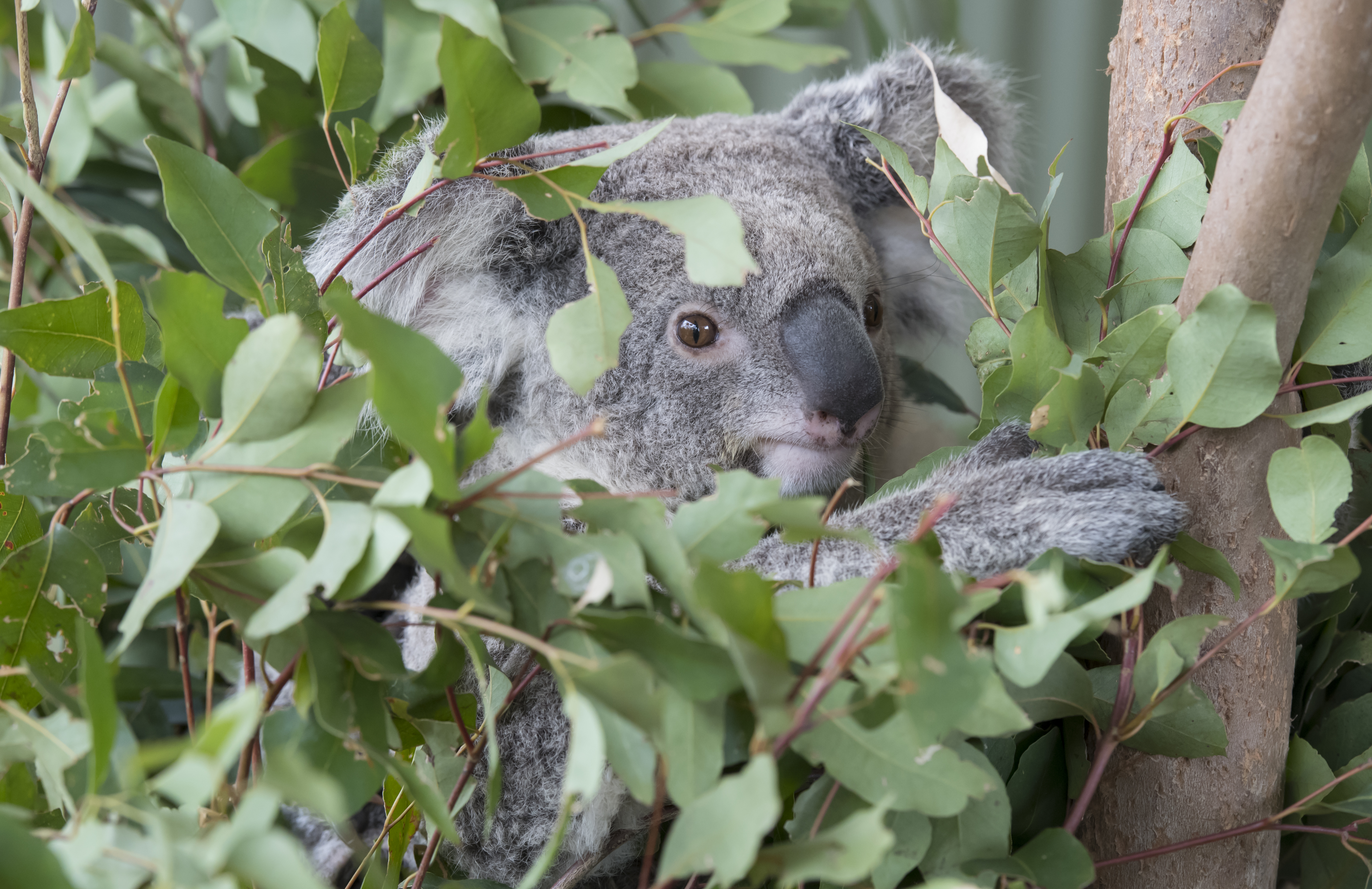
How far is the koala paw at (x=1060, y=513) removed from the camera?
0.82m

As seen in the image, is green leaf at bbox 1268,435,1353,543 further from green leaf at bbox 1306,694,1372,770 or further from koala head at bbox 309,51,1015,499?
koala head at bbox 309,51,1015,499

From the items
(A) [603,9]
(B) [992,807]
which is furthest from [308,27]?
(B) [992,807]

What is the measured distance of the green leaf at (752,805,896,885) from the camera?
0.51 m

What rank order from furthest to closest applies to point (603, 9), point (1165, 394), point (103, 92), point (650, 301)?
point (103, 92) < point (603, 9) < point (650, 301) < point (1165, 394)

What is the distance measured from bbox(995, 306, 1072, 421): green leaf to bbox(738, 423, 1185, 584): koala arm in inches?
2.9

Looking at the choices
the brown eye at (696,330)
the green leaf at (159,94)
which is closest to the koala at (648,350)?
the brown eye at (696,330)

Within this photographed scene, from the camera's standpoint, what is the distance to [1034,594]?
51 centimetres

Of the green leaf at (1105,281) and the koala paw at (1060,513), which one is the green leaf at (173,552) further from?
the green leaf at (1105,281)

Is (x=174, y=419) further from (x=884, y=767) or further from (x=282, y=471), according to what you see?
(x=884, y=767)

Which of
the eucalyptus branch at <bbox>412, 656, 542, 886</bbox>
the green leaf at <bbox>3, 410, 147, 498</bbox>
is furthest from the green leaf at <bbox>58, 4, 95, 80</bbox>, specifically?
the eucalyptus branch at <bbox>412, 656, 542, 886</bbox>

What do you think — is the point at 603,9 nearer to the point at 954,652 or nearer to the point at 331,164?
the point at 331,164

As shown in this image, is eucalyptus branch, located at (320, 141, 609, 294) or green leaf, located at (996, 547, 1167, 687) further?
eucalyptus branch, located at (320, 141, 609, 294)

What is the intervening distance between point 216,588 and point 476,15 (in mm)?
1168

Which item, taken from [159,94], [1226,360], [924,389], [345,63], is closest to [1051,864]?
[1226,360]
